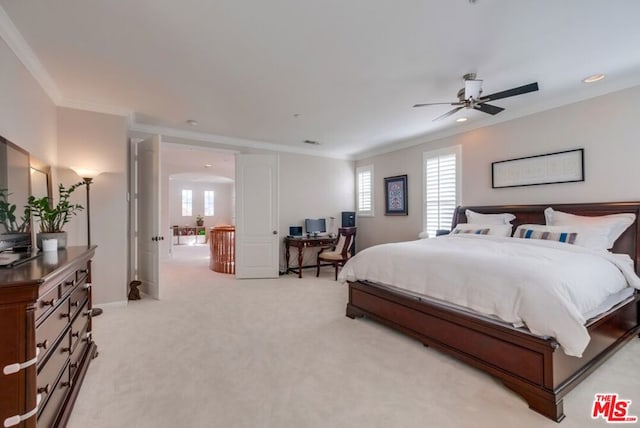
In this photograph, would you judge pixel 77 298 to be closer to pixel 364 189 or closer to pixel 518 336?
pixel 518 336

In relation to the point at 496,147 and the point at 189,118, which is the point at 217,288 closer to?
the point at 189,118

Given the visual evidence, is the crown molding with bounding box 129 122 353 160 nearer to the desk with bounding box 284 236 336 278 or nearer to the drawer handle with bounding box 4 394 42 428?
the desk with bounding box 284 236 336 278

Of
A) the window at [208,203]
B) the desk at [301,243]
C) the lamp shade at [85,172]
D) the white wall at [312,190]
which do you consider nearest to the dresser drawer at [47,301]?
the lamp shade at [85,172]

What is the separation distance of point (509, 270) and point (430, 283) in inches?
26.0

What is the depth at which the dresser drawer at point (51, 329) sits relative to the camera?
1351mm

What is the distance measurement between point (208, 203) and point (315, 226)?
356 inches

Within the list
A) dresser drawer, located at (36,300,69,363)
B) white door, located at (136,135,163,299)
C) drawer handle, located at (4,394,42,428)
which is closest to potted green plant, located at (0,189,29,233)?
dresser drawer, located at (36,300,69,363)

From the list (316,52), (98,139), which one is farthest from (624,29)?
(98,139)

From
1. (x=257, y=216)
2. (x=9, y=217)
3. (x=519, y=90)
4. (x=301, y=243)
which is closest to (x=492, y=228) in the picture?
(x=519, y=90)

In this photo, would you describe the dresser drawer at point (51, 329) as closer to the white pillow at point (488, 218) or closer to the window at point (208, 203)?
the white pillow at point (488, 218)

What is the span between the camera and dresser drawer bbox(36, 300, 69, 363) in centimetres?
135

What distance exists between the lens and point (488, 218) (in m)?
4.11

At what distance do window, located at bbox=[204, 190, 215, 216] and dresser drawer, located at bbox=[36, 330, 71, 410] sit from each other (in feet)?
40.4

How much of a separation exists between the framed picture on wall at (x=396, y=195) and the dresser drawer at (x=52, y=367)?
5111 millimetres
